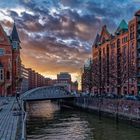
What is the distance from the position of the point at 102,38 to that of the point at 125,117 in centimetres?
7842

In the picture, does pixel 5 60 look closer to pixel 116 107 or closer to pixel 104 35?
pixel 116 107

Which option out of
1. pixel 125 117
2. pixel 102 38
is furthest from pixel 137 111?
pixel 102 38

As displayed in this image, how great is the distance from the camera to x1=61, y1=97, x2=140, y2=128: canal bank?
174 feet

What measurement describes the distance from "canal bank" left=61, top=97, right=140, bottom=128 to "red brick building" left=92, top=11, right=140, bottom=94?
816 cm

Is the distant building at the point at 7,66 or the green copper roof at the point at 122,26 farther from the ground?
the green copper roof at the point at 122,26

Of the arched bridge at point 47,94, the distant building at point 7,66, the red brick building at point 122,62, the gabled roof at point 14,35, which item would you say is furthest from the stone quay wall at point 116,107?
the gabled roof at point 14,35

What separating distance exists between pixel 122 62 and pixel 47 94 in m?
26.5

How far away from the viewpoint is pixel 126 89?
342ft

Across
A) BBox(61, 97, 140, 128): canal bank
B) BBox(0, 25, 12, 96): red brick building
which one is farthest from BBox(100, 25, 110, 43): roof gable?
BBox(0, 25, 12, 96): red brick building

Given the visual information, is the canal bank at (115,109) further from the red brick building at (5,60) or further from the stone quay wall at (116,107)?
the red brick building at (5,60)

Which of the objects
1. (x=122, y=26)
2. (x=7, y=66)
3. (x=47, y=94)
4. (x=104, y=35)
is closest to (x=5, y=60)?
(x=7, y=66)

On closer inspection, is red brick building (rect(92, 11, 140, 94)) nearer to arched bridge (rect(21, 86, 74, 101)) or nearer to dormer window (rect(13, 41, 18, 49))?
arched bridge (rect(21, 86, 74, 101))

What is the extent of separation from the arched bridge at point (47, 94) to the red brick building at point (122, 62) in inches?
425

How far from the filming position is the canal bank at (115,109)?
53.2 metres
